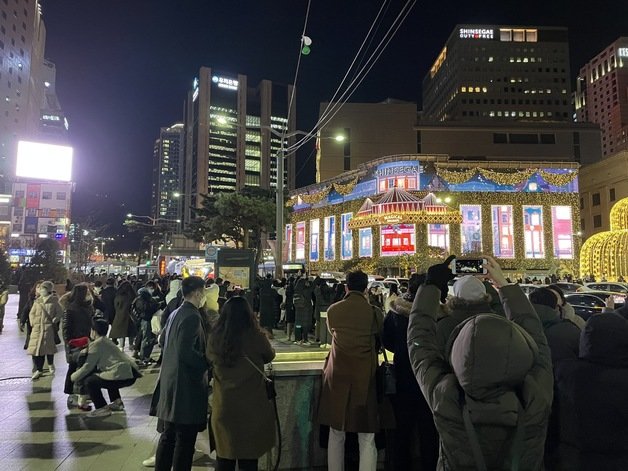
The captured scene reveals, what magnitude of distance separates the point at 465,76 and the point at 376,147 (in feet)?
224

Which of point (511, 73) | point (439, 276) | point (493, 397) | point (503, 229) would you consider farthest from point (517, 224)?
point (511, 73)

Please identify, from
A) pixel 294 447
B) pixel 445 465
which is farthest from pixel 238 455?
pixel 445 465

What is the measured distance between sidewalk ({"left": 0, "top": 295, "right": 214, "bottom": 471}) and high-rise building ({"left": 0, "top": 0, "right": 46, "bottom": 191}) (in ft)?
254

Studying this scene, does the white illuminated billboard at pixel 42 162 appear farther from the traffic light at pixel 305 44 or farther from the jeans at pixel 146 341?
the jeans at pixel 146 341

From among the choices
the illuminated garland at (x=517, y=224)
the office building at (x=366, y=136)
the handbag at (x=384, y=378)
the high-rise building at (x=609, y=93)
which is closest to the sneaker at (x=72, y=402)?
the handbag at (x=384, y=378)

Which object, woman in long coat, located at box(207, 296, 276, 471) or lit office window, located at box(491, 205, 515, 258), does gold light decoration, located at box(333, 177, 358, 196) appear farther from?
woman in long coat, located at box(207, 296, 276, 471)

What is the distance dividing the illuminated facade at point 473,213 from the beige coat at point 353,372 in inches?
1245

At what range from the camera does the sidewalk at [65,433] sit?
4.78 m

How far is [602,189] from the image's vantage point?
154 feet

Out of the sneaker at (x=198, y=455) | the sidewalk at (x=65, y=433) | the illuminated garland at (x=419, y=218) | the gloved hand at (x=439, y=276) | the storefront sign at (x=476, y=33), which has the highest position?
the storefront sign at (x=476, y=33)

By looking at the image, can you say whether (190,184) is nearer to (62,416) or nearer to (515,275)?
(515,275)

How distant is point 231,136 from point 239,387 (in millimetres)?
126784

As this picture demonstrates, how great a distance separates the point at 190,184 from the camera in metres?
129

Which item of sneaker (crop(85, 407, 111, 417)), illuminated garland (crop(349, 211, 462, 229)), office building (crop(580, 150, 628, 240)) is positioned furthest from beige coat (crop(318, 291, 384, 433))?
office building (crop(580, 150, 628, 240))
